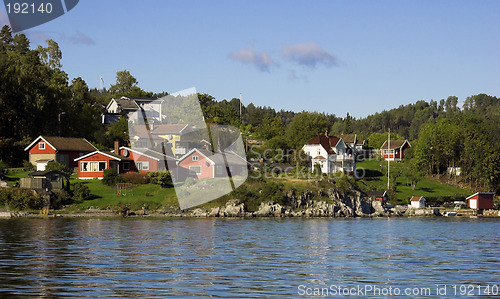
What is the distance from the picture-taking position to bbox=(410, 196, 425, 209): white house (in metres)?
78.4

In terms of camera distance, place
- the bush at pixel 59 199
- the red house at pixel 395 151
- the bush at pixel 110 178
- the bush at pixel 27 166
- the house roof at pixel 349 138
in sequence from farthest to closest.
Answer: the house roof at pixel 349 138, the red house at pixel 395 151, the bush at pixel 27 166, the bush at pixel 110 178, the bush at pixel 59 199

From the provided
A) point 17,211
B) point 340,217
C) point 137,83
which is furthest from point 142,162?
point 137,83

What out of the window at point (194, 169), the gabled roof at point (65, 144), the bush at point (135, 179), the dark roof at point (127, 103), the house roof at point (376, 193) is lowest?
the house roof at point (376, 193)

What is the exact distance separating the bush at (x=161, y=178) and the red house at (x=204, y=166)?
528 centimetres

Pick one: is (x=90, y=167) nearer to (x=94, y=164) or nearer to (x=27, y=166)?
(x=94, y=164)

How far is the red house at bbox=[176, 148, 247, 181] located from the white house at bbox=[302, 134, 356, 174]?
68.3ft

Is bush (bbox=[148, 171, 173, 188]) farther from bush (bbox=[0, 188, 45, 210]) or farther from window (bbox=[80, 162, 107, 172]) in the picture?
bush (bbox=[0, 188, 45, 210])

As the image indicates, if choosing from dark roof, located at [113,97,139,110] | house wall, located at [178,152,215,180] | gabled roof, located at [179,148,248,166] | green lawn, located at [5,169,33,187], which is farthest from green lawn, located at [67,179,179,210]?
dark roof, located at [113,97,139,110]

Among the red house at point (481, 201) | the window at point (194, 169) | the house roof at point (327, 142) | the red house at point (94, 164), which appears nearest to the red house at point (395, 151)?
the house roof at point (327, 142)

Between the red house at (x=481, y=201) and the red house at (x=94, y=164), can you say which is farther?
the red house at (x=481, y=201)

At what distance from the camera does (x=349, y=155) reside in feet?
319

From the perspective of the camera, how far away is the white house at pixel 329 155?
310 ft

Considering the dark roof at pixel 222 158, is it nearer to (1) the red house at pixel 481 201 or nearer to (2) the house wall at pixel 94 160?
(2) the house wall at pixel 94 160

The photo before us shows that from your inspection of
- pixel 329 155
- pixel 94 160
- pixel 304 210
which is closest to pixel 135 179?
pixel 94 160
